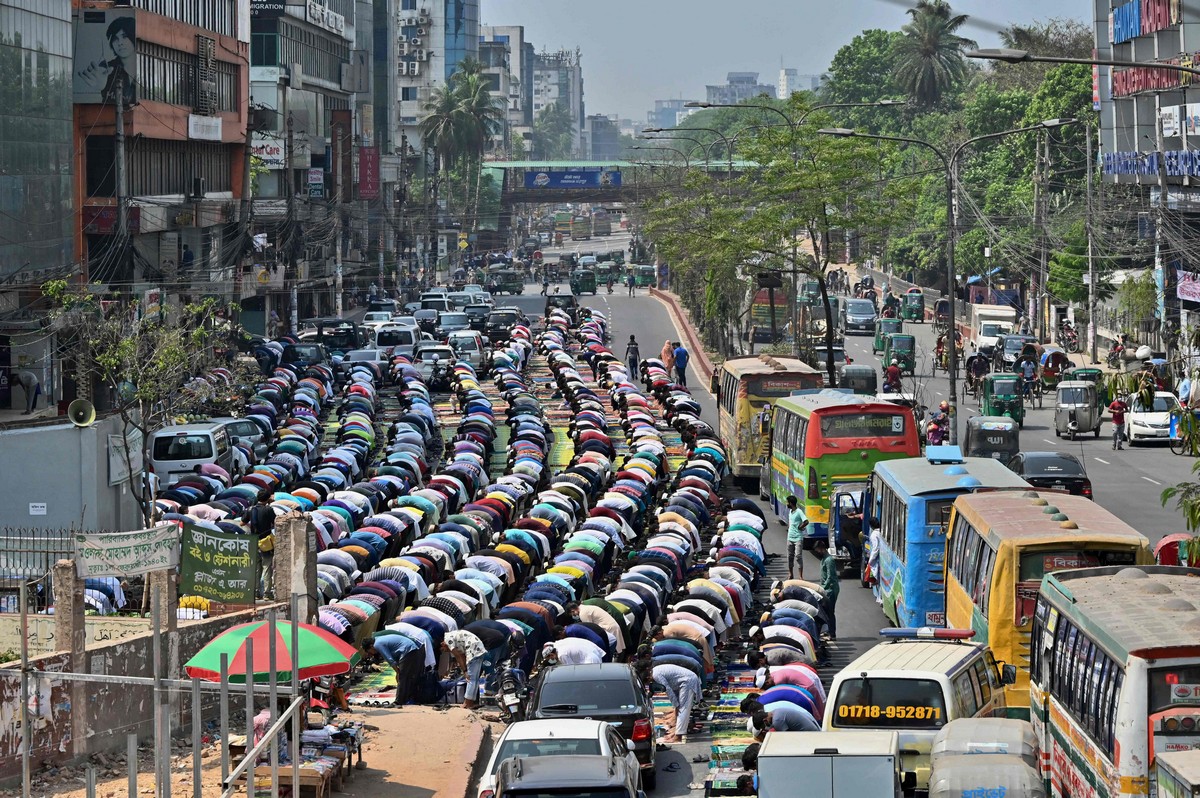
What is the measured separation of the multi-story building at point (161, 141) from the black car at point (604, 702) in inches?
1378

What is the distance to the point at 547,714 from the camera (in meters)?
17.2

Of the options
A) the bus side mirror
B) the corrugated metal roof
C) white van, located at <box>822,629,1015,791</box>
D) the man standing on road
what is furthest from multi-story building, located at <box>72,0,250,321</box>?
white van, located at <box>822,629,1015,791</box>

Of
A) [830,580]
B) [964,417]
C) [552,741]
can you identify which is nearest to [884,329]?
[964,417]

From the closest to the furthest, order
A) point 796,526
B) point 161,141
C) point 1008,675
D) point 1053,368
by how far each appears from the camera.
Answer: point 1008,675, point 796,526, point 1053,368, point 161,141

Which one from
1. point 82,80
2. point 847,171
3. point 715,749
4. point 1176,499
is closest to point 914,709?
point 715,749

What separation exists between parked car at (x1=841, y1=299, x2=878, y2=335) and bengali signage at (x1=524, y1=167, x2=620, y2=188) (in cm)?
4631

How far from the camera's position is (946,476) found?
23562 millimetres

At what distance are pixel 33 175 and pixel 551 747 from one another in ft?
116

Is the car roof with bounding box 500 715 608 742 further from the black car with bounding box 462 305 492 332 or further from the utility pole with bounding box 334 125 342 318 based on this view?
the utility pole with bounding box 334 125 342 318

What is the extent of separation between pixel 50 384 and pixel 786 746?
3657 cm

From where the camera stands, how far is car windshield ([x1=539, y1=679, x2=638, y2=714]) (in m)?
17.3

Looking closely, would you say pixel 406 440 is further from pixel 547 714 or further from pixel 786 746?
pixel 786 746

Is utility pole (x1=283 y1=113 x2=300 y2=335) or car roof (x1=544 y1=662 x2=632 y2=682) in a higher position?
utility pole (x1=283 y1=113 x2=300 y2=335)

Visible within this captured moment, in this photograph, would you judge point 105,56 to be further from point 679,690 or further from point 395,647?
point 679,690
